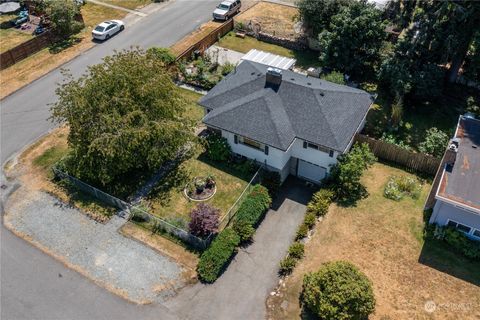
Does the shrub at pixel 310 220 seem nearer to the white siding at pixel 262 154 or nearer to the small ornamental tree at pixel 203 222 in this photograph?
the white siding at pixel 262 154

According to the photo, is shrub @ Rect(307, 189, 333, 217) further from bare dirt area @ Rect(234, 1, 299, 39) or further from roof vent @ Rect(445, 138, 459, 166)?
bare dirt area @ Rect(234, 1, 299, 39)

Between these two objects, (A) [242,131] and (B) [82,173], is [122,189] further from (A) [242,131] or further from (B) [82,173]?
(A) [242,131]

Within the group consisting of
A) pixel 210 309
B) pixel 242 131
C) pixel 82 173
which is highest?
pixel 242 131

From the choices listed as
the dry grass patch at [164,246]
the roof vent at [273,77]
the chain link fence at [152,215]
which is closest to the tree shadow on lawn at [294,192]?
the chain link fence at [152,215]

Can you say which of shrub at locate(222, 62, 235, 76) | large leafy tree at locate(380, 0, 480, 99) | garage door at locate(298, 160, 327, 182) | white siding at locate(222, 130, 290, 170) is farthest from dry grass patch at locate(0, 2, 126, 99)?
large leafy tree at locate(380, 0, 480, 99)


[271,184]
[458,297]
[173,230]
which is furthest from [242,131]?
[458,297]

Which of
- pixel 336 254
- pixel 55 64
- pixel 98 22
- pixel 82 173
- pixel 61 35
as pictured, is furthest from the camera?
pixel 98 22
